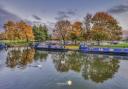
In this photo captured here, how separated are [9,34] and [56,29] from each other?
30827mm

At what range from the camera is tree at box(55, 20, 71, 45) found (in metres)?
109

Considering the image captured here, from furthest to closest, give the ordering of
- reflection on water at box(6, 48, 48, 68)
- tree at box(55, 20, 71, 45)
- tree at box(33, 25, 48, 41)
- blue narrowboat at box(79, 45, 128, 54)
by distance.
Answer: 1. tree at box(33, 25, 48, 41)
2. tree at box(55, 20, 71, 45)
3. blue narrowboat at box(79, 45, 128, 54)
4. reflection on water at box(6, 48, 48, 68)

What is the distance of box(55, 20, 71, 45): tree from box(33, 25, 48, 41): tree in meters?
31.3

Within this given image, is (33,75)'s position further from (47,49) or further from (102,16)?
(102,16)

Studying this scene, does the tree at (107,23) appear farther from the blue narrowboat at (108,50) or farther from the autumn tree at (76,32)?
the blue narrowboat at (108,50)

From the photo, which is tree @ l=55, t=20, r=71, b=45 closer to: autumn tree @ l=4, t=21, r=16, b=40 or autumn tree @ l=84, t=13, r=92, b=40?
autumn tree @ l=84, t=13, r=92, b=40

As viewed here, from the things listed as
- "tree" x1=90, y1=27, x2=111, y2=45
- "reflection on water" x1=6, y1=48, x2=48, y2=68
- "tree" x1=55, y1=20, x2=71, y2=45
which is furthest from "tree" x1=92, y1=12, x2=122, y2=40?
"reflection on water" x1=6, y1=48, x2=48, y2=68

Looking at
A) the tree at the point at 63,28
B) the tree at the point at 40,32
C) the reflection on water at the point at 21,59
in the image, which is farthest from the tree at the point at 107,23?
the tree at the point at 40,32

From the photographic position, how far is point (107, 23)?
89000mm

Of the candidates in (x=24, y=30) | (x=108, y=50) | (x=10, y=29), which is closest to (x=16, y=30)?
(x=10, y=29)

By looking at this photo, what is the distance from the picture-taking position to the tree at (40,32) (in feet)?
470

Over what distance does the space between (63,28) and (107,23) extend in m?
27.4

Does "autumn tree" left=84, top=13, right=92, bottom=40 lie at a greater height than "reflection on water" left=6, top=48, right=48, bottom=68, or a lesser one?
greater

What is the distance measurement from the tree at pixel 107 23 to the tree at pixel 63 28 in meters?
21.3
